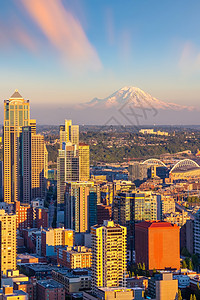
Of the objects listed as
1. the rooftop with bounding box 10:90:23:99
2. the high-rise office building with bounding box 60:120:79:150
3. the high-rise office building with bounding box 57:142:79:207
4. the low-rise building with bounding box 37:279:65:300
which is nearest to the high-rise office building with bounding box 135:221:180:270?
the low-rise building with bounding box 37:279:65:300

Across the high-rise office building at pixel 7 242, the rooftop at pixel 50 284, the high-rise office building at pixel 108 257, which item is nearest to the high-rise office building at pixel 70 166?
the high-rise office building at pixel 7 242

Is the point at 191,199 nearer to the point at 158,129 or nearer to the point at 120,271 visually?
the point at 120,271

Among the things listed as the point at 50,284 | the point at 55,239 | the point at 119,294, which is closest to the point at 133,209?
the point at 55,239

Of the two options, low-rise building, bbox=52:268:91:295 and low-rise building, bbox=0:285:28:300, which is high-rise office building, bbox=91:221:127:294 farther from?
low-rise building, bbox=0:285:28:300

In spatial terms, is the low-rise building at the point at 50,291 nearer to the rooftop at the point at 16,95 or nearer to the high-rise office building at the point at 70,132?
the rooftop at the point at 16,95

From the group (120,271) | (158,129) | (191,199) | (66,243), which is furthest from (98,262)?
(158,129)
